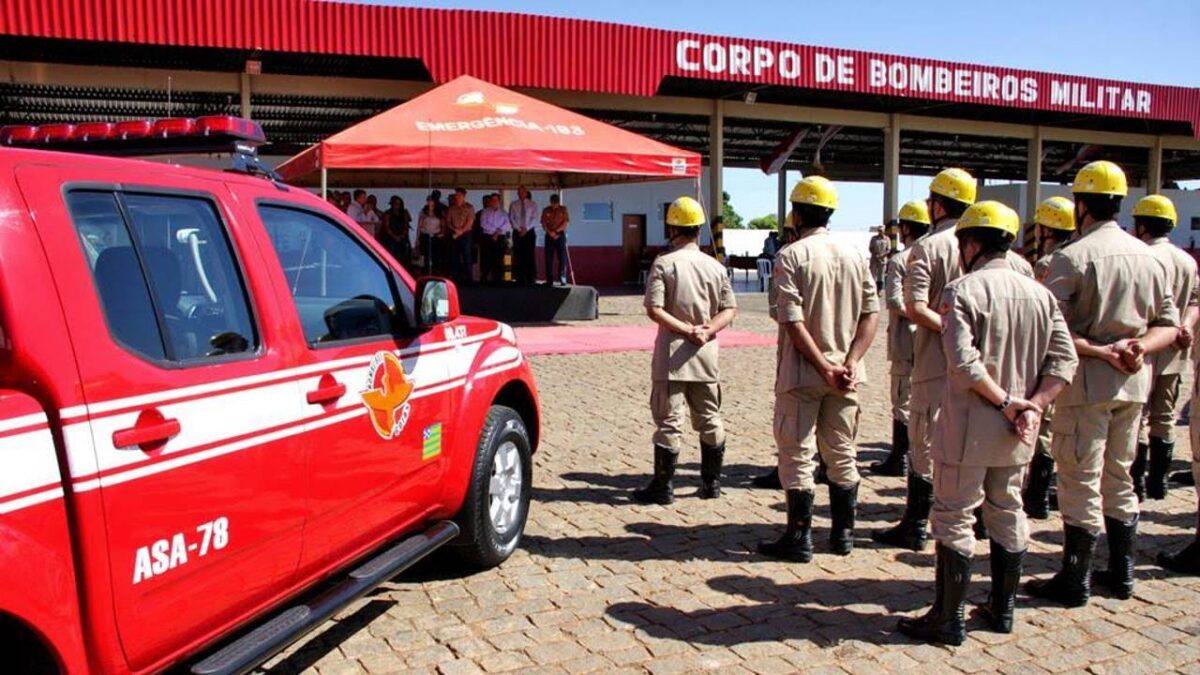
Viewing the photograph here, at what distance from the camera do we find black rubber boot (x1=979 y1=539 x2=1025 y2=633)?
3957mm

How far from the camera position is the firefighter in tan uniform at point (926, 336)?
5074 millimetres

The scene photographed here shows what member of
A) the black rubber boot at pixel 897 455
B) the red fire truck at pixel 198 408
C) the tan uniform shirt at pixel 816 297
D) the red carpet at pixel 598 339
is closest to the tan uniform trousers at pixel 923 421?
the tan uniform shirt at pixel 816 297

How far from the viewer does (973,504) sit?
385cm

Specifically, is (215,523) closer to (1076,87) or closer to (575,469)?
(575,469)

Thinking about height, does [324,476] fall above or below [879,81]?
below

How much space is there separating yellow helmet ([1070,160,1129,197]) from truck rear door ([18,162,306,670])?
3720mm

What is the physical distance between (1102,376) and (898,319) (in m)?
1.95

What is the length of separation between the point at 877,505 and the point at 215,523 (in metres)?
4.39

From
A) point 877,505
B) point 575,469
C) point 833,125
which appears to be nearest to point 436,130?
point 575,469

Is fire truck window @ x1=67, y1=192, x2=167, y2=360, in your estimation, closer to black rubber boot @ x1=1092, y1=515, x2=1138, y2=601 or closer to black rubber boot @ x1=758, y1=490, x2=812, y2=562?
black rubber boot @ x1=758, y1=490, x2=812, y2=562

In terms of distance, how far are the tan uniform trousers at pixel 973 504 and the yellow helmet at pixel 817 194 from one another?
1.58 meters

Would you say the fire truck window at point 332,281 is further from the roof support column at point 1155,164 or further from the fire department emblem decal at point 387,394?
the roof support column at point 1155,164

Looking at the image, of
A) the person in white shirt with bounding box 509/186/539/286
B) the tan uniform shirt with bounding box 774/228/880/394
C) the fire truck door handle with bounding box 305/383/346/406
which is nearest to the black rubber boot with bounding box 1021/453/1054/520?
the tan uniform shirt with bounding box 774/228/880/394

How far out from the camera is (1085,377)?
14.4 feet
